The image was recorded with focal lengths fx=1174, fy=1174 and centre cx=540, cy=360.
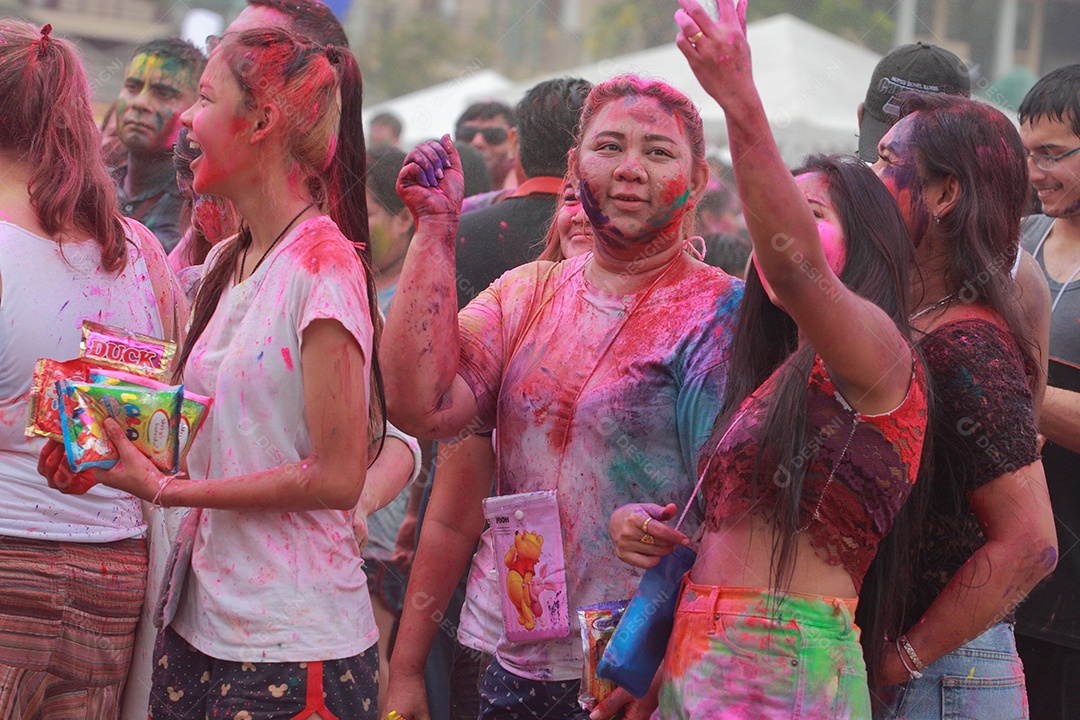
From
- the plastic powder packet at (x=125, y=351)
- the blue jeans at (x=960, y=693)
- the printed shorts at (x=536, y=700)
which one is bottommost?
the printed shorts at (x=536, y=700)

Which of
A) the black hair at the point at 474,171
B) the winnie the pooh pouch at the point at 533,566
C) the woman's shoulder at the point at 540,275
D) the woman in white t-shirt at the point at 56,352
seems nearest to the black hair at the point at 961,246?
the winnie the pooh pouch at the point at 533,566

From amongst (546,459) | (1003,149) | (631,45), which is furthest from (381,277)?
(631,45)

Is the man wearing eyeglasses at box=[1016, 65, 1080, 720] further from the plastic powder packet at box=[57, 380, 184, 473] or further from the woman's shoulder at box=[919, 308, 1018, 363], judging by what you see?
the plastic powder packet at box=[57, 380, 184, 473]

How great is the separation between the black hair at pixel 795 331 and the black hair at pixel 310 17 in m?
1.68

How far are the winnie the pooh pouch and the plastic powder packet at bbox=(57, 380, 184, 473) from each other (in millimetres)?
700

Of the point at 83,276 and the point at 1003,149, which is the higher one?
the point at 1003,149

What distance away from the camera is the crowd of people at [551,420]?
210 cm

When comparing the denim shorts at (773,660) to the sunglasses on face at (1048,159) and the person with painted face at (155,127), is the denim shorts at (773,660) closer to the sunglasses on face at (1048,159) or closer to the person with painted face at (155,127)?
the sunglasses on face at (1048,159)

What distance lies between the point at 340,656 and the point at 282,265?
775 mm

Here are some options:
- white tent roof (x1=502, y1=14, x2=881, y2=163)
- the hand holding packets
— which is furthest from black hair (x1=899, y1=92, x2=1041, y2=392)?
white tent roof (x1=502, y1=14, x2=881, y2=163)

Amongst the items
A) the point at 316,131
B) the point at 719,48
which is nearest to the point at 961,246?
the point at 719,48

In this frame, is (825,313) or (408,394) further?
(408,394)

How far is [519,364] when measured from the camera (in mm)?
2617

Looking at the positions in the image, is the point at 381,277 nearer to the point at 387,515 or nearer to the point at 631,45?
the point at 387,515
